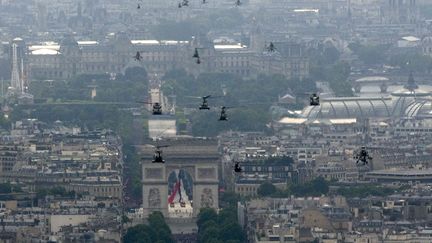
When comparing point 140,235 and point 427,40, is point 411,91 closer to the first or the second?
point 427,40

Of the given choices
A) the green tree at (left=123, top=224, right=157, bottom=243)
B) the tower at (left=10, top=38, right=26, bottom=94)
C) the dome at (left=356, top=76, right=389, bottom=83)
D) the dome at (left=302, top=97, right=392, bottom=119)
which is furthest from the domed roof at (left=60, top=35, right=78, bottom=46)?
the green tree at (left=123, top=224, right=157, bottom=243)

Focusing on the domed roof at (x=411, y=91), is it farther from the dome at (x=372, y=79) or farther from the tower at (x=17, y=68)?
the tower at (x=17, y=68)

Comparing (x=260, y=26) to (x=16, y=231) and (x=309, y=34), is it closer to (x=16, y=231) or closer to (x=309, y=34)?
(x=309, y=34)

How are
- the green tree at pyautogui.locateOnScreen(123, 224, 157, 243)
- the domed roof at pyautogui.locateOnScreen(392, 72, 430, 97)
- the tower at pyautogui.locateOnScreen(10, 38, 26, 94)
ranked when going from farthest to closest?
the tower at pyautogui.locateOnScreen(10, 38, 26, 94)
the domed roof at pyautogui.locateOnScreen(392, 72, 430, 97)
the green tree at pyautogui.locateOnScreen(123, 224, 157, 243)

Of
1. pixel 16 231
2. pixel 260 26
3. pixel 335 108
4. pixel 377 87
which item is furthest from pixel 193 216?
pixel 260 26

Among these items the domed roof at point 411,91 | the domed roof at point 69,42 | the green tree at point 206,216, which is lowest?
the domed roof at point 69,42

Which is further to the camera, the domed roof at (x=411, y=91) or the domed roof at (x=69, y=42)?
the domed roof at (x=69, y=42)

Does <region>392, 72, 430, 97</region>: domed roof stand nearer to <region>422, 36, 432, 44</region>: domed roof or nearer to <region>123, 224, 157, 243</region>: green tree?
<region>422, 36, 432, 44</region>: domed roof

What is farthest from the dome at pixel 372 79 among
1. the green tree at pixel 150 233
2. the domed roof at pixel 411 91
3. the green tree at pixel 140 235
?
the green tree at pixel 140 235

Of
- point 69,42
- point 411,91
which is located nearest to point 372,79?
point 411,91

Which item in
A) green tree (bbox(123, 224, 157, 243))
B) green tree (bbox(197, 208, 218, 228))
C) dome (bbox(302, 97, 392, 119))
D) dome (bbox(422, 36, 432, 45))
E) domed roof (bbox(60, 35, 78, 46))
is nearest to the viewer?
green tree (bbox(123, 224, 157, 243))
